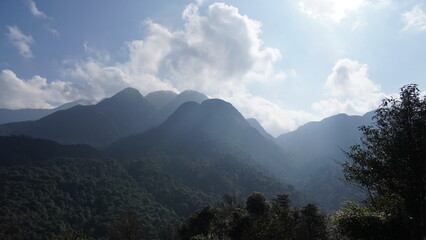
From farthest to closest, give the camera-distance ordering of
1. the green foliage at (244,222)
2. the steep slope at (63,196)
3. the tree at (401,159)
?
the steep slope at (63,196), the green foliage at (244,222), the tree at (401,159)

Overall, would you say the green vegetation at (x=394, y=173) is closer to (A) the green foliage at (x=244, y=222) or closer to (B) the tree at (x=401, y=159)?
(B) the tree at (x=401, y=159)

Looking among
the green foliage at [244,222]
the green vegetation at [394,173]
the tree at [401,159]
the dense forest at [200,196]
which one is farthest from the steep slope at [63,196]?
the tree at [401,159]

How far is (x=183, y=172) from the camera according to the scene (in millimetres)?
183375

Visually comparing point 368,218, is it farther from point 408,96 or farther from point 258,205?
point 258,205

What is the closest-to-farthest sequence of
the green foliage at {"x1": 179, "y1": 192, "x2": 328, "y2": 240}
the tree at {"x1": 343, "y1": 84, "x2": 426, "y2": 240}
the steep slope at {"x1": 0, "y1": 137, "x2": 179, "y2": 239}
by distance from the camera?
1. the tree at {"x1": 343, "y1": 84, "x2": 426, "y2": 240}
2. the green foliage at {"x1": 179, "y1": 192, "x2": 328, "y2": 240}
3. the steep slope at {"x1": 0, "y1": 137, "x2": 179, "y2": 239}

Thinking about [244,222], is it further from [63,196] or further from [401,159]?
[63,196]

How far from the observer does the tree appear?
12.4 meters

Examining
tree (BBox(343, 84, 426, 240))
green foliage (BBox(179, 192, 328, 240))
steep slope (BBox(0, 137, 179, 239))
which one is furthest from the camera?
steep slope (BBox(0, 137, 179, 239))

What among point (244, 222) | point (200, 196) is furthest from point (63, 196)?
point (244, 222)

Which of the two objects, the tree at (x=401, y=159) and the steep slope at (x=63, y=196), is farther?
the steep slope at (x=63, y=196)

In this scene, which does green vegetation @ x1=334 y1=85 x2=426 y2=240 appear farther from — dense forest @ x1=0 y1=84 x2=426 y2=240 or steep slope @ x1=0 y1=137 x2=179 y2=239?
steep slope @ x1=0 y1=137 x2=179 y2=239

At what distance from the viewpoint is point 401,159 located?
12602 millimetres

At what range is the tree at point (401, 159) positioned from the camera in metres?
12.4

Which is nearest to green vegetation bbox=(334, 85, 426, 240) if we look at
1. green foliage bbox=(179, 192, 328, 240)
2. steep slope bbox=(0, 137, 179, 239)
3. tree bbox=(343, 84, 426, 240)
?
tree bbox=(343, 84, 426, 240)
